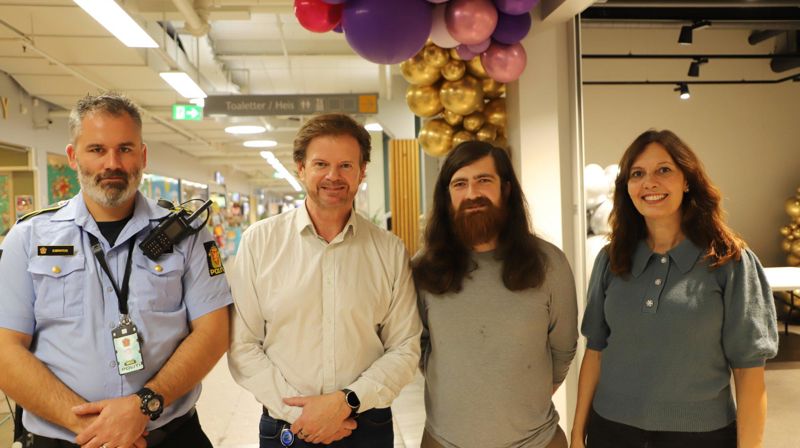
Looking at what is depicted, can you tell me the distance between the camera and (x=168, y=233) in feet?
5.82

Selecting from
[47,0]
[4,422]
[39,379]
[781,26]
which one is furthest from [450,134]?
[781,26]

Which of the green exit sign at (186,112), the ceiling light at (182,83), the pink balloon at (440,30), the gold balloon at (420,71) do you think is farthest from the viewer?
the green exit sign at (186,112)

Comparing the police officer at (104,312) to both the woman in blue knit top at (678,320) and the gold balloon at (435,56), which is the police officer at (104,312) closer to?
the woman in blue knit top at (678,320)

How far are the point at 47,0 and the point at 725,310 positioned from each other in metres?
5.43

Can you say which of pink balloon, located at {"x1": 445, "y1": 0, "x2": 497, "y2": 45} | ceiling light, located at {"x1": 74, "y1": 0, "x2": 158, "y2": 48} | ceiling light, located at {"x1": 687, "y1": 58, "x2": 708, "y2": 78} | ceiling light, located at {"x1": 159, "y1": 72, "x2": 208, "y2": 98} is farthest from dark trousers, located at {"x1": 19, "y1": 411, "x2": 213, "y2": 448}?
ceiling light, located at {"x1": 687, "y1": 58, "x2": 708, "y2": 78}

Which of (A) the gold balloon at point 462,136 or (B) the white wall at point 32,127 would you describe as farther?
(B) the white wall at point 32,127

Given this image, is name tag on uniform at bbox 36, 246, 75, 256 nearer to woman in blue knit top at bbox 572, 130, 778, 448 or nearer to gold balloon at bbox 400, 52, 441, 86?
woman in blue knit top at bbox 572, 130, 778, 448

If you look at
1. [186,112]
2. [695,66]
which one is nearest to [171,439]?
[186,112]

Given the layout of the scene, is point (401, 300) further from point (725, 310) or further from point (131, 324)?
point (725, 310)

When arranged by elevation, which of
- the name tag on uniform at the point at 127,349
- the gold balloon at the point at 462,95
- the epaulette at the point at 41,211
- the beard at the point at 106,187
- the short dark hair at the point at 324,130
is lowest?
the name tag on uniform at the point at 127,349

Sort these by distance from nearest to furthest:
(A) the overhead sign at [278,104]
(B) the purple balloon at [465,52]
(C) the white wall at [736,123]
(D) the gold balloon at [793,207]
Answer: (B) the purple balloon at [465,52]
(A) the overhead sign at [278,104]
(D) the gold balloon at [793,207]
(C) the white wall at [736,123]

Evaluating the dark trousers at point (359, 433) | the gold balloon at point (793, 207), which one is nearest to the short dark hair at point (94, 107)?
the dark trousers at point (359, 433)

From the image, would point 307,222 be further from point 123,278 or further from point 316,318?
point 123,278

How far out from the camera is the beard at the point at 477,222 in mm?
1870
